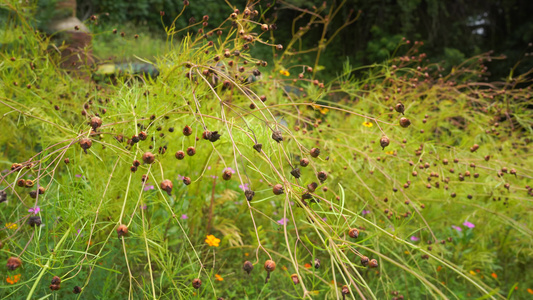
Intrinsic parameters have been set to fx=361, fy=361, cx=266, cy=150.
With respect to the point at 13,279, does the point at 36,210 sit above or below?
above

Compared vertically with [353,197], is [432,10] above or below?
above

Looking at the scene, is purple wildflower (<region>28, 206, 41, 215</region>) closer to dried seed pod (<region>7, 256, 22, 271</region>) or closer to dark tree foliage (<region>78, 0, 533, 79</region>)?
dried seed pod (<region>7, 256, 22, 271</region>)

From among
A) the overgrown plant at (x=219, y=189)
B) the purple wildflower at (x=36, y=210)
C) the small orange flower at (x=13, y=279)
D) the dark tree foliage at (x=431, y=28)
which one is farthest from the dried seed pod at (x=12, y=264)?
the dark tree foliage at (x=431, y=28)

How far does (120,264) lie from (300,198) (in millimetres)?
1036

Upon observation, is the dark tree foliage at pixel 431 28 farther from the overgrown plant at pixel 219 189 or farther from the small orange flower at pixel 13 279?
the small orange flower at pixel 13 279

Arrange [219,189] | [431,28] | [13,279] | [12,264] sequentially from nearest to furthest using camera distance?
[12,264] < [13,279] < [219,189] < [431,28]

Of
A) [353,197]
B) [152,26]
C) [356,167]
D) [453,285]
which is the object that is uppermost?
[356,167]

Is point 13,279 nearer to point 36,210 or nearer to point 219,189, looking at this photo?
point 36,210

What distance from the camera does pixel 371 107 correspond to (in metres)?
2.82

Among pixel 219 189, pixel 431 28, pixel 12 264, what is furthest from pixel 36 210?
pixel 431 28

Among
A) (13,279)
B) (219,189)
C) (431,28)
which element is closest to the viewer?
(13,279)

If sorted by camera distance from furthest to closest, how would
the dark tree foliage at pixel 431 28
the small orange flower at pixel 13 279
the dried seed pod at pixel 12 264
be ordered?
the dark tree foliage at pixel 431 28 < the small orange flower at pixel 13 279 < the dried seed pod at pixel 12 264

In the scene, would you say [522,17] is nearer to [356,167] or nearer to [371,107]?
[371,107]

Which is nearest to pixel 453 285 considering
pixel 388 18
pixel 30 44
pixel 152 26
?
pixel 30 44
